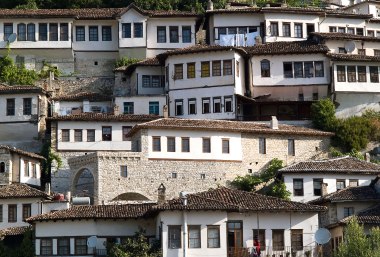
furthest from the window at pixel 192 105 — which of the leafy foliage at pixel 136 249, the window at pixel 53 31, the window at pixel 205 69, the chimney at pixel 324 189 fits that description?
the leafy foliage at pixel 136 249

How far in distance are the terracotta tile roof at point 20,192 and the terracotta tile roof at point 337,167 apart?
1480 cm

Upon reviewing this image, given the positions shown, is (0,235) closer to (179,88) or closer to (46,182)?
(46,182)

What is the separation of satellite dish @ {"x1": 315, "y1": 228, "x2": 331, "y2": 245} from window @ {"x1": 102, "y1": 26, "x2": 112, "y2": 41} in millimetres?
40509

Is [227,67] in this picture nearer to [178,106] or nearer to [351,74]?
[178,106]

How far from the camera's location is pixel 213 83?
82312 mm

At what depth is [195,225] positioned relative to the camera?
57.9m

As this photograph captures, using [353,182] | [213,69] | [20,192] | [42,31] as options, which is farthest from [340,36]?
[20,192]

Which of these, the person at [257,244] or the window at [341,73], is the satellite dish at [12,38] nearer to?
the window at [341,73]

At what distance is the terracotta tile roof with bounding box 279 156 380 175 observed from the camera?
6931 cm

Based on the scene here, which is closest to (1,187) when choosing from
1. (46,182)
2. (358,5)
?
(46,182)

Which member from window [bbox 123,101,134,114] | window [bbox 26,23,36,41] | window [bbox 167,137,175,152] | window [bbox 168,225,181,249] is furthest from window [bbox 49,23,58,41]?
window [bbox 168,225,181,249]

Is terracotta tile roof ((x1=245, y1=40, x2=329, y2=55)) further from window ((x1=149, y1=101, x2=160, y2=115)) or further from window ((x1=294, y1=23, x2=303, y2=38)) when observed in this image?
window ((x1=149, y1=101, x2=160, y2=115))

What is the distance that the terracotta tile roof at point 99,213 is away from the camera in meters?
60.6

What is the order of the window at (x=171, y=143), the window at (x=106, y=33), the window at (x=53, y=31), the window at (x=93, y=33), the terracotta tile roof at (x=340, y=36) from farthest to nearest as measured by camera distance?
1. the window at (x=106, y=33)
2. the window at (x=93, y=33)
3. the window at (x=53, y=31)
4. the terracotta tile roof at (x=340, y=36)
5. the window at (x=171, y=143)
